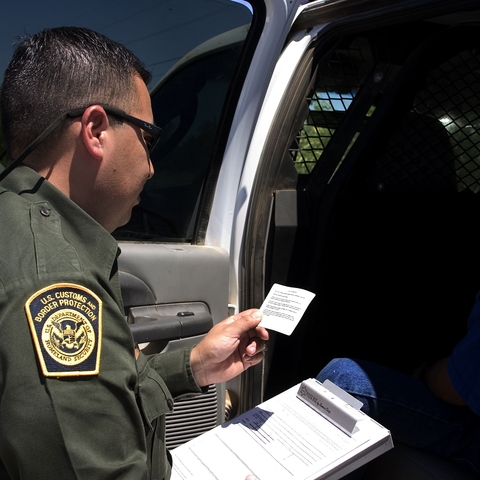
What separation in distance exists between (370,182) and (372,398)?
0.86 meters

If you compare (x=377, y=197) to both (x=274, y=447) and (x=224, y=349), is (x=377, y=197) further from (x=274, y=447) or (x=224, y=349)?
(x=274, y=447)

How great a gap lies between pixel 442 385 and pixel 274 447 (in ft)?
1.79

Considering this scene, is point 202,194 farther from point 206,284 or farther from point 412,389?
point 412,389

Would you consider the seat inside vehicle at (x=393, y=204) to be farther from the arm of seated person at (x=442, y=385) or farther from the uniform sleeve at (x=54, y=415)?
the uniform sleeve at (x=54, y=415)

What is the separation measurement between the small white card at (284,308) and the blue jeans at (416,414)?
0.40m

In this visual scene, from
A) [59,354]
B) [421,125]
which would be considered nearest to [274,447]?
[59,354]

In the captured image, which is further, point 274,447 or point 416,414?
point 416,414

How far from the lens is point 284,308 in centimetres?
153

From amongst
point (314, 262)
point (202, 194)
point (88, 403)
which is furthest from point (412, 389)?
point (88, 403)

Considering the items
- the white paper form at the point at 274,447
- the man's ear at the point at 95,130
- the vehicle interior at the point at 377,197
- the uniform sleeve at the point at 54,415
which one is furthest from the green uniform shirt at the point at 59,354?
the vehicle interior at the point at 377,197

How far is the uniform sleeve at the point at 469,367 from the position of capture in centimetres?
152

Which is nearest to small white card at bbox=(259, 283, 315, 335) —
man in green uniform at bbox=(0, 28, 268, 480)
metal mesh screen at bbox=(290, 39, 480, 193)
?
man in green uniform at bbox=(0, 28, 268, 480)

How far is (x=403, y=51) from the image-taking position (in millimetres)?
2145

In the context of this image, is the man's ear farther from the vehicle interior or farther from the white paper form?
the vehicle interior
